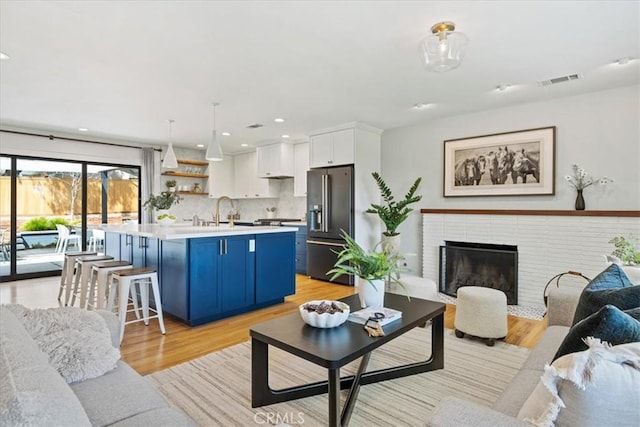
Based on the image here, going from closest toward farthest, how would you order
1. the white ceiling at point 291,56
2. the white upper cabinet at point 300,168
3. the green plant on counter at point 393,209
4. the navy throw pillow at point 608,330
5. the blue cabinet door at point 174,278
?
the navy throw pillow at point 608,330, the white ceiling at point 291,56, the blue cabinet door at point 174,278, the green plant on counter at point 393,209, the white upper cabinet at point 300,168

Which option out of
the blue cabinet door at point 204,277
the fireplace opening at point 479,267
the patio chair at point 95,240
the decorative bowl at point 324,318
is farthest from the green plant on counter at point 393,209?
the patio chair at point 95,240

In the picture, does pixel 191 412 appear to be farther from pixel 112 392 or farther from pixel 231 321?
pixel 231 321

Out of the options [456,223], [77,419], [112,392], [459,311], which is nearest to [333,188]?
[456,223]

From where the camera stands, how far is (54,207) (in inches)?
240

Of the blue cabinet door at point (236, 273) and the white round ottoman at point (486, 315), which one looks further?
the blue cabinet door at point (236, 273)

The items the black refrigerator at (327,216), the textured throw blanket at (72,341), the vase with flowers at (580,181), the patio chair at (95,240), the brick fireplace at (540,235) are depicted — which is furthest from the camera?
the patio chair at (95,240)

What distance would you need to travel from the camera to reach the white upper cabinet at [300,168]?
21.6ft

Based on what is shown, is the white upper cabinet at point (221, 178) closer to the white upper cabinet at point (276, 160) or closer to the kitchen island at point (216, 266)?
the white upper cabinet at point (276, 160)

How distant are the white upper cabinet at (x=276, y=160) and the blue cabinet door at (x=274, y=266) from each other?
2.62 metres

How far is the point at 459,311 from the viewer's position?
312cm

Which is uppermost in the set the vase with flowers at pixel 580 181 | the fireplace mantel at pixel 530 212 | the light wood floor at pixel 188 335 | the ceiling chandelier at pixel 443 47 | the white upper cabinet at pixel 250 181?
the ceiling chandelier at pixel 443 47

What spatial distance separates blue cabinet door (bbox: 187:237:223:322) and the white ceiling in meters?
1.66

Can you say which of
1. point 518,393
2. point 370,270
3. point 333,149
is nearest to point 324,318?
point 370,270

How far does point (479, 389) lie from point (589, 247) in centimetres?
261
